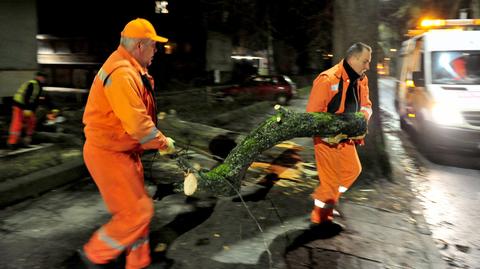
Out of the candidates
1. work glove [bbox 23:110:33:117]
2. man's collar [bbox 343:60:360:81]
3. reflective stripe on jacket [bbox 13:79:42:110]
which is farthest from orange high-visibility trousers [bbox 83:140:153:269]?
reflective stripe on jacket [bbox 13:79:42:110]

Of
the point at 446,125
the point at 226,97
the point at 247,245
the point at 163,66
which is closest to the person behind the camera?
the point at 247,245

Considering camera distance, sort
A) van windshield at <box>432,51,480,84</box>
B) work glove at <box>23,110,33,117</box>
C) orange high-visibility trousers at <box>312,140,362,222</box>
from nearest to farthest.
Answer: orange high-visibility trousers at <box>312,140,362,222</box>, work glove at <box>23,110,33,117</box>, van windshield at <box>432,51,480,84</box>

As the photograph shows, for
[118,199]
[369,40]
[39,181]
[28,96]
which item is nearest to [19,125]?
[28,96]

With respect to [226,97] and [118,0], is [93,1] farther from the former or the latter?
[226,97]

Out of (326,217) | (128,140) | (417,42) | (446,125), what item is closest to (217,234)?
(326,217)

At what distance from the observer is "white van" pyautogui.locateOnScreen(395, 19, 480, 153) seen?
826cm

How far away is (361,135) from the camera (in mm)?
4656

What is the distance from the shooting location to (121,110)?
301cm

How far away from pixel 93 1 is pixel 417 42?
18248 millimetres

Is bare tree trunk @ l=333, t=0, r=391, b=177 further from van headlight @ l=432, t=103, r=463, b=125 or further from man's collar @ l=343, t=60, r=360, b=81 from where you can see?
man's collar @ l=343, t=60, r=360, b=81

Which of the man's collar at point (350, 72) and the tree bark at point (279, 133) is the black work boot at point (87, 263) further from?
the man's collar at point (350, 72)

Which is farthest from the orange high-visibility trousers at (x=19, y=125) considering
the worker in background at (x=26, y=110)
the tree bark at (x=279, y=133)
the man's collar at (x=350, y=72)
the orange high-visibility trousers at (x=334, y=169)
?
the man's collar at (x=350, y=72)

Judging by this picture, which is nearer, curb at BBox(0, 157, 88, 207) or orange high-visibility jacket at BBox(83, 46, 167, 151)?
orange high-visibility jacket at BBox(83, 46, 167, 151)

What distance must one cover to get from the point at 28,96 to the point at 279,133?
17.9 feet
